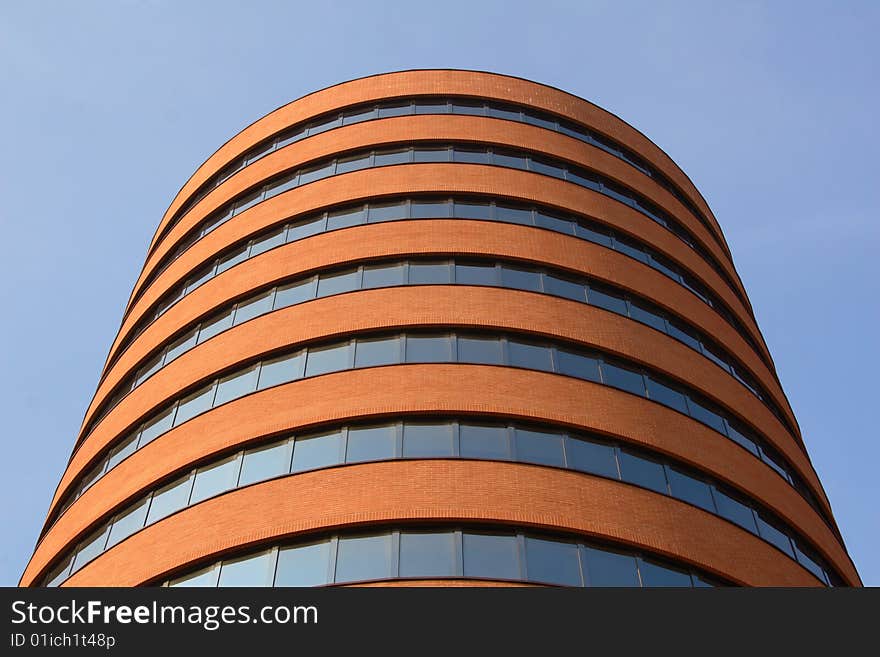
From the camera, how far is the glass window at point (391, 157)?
3090 centimetres

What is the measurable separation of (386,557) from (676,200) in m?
20.2

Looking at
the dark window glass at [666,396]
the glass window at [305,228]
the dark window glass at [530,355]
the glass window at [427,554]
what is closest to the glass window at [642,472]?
the dark window glass at [666,396]

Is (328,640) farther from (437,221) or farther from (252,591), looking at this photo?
(437,221)

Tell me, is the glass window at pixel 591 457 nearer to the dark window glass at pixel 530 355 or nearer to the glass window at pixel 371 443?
the dark window glass at pixel 530 355

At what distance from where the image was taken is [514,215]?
2902cm

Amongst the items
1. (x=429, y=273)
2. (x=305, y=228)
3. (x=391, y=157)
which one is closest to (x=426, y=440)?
(x=429, y=273)

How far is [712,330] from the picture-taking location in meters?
29.1

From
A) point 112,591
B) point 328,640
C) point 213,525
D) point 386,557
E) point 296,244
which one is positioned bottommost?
point 328,640

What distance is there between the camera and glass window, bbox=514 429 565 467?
21891 mm

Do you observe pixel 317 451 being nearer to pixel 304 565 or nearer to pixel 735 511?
pixel 304 565

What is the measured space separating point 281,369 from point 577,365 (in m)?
7.73

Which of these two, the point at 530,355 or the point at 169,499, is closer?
the point at 169,499

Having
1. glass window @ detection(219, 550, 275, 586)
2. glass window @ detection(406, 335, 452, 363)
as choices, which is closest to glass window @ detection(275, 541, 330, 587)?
glass window @ detection(219, 550, 275, 586)

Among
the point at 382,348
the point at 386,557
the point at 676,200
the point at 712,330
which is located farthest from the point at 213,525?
the point at 676,200
